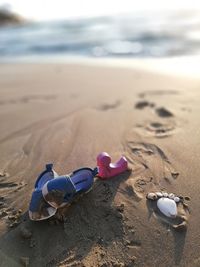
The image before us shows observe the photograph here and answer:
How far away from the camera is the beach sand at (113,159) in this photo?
2.41m

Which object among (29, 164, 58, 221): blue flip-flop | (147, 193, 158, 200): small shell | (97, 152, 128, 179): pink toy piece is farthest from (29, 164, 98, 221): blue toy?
(147, 193, 158, 200): small shell

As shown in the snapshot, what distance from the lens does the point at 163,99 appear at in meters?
5.01

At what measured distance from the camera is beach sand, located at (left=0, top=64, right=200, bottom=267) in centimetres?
241

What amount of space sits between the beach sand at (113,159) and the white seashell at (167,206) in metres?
0.06

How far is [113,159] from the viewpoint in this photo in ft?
11.4

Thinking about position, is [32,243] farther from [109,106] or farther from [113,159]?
[109,106]

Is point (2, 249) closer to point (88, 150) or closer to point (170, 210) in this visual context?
point (170, 210)

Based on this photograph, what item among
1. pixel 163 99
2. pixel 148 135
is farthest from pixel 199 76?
pixel 148 135

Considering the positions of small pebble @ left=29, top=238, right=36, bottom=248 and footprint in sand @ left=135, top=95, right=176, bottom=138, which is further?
footprint in sand @ left=135, top=95, right=176, bottom=138

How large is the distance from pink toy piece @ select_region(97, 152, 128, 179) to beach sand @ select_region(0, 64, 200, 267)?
65 mm

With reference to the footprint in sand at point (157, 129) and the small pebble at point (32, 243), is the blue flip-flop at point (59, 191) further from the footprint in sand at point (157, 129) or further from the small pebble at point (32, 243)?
the footprint in sand at point (157, 129)

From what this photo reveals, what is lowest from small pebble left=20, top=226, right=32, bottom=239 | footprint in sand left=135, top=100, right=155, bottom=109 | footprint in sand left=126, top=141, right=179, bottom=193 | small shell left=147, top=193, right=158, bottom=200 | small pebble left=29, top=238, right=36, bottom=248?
small pebble left=29, top=238, right=36, bottom=248

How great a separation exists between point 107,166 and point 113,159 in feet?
1.53

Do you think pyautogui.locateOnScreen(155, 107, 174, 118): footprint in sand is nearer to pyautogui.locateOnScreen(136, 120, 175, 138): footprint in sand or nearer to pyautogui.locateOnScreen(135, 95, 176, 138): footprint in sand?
pyautogui.locateOnScreen(135, 95, 176, 138): footprint in sand
